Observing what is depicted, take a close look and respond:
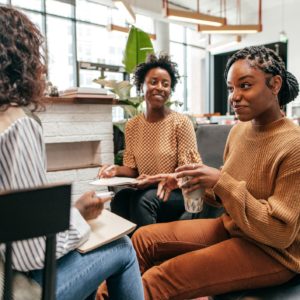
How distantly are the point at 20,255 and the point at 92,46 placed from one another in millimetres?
6763

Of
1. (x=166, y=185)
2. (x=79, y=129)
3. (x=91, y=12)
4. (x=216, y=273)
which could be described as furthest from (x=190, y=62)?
(x=216, y=273)

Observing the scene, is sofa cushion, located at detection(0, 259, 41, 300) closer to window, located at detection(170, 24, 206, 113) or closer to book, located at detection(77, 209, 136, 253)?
book, located at detection(77, 209, 136, 253)

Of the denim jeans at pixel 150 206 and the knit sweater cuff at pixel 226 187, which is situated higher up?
the knit sweater cuff at pixel 226 187

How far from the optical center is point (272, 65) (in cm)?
111

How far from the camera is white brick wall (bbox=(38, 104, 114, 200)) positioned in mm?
2459

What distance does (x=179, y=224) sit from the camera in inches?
51.6

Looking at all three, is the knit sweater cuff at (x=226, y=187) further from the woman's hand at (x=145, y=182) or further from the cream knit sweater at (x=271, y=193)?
the woman's hand at (x=145, y=182)

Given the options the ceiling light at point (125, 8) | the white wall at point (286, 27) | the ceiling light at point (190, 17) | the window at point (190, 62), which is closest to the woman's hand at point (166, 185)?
the ceiling light at point (125, 8)

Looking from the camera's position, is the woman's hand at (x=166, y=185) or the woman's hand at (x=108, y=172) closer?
the woman's hand at (x=166, y=185)

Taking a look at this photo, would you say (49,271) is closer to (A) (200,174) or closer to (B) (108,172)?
(A) (200,174)

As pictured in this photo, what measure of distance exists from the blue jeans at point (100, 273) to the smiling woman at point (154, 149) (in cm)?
68

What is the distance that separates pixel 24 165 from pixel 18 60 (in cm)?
27

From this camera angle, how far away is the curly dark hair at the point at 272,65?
1.10 metres

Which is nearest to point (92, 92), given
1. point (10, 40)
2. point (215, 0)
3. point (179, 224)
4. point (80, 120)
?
point (80, 120)
